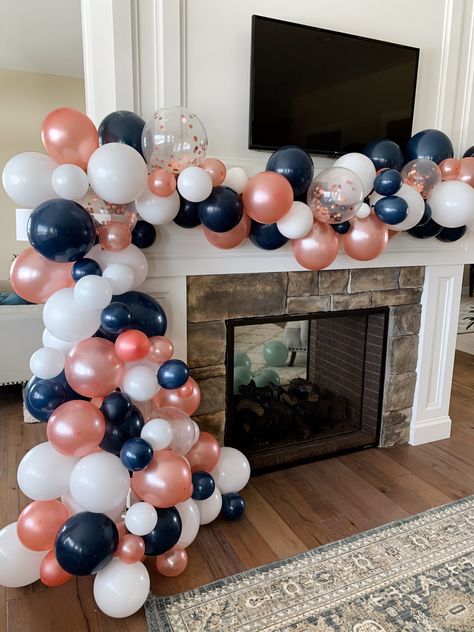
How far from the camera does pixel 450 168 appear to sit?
6.95ft

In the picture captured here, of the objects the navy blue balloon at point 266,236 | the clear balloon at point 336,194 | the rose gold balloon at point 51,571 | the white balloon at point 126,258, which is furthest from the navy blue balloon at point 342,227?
the rose gold balloon at point 51,571

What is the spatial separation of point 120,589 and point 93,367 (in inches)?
27.3

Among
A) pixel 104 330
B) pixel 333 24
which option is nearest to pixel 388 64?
pixel 333 24

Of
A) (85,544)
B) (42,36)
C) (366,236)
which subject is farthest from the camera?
(42,36)

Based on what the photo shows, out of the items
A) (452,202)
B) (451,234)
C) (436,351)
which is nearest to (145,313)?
Answer: (452,202)

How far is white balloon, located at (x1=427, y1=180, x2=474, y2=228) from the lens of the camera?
2.06 m

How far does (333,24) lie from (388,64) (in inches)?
12.3

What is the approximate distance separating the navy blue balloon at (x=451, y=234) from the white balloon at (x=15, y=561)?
2220mm

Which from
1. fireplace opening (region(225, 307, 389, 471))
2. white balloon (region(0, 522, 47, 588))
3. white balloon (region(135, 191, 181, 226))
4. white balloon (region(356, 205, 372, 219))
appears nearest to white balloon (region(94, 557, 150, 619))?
white balloon (region(0, 522, 47, 588))

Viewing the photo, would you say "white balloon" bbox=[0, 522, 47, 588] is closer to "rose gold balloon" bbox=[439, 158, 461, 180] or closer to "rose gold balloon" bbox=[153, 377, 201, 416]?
"rose gold balloon" bbox=[153, 377, 201, 416]

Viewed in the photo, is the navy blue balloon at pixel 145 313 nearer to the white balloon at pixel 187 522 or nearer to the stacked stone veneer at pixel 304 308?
the stacked stone veneer at pixel 304 308

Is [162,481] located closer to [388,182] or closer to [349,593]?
[349,593]

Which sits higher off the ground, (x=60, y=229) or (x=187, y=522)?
(x=60, y=229)

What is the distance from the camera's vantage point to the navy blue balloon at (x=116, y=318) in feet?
4.99
